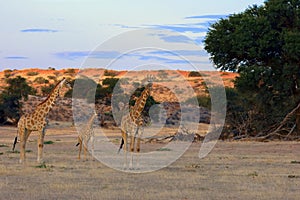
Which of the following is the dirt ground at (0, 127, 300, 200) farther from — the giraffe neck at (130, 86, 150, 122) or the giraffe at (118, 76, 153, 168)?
the giraffe neck at (130, 86, 150, 122)

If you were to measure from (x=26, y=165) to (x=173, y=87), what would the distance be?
5812 centimetres

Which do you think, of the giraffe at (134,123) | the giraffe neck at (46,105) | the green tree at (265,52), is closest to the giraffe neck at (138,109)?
the giraffe at (134,123)

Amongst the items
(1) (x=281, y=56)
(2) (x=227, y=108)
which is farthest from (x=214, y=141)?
(2) (x=227, y=108)

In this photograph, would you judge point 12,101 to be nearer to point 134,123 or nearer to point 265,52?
point 265,52

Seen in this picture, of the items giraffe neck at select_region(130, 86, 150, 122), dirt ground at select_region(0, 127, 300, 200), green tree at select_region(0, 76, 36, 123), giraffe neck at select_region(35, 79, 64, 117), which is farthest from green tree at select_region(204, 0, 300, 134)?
green tree at select_region(0, 76, 36, 123)

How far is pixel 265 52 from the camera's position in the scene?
32.9 m

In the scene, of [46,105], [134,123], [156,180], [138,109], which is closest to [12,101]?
[46,105]

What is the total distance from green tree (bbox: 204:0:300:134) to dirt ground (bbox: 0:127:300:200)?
445 inches

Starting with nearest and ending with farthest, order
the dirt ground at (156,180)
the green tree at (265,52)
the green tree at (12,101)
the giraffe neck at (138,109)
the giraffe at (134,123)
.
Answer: the dirt ground at (156,180), the giraffe at (134,123), the giraffe neck at (138,109), the green tree at (265,52), the green tree at (12,101)

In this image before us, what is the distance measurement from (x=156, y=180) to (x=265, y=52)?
1969cm

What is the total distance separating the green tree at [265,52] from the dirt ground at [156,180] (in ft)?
37.1

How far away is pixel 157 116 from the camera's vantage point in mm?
49719

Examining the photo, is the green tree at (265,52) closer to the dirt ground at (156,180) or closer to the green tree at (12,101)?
the dirt ground at (156,180)

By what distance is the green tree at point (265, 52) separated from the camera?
3200 centimetres
